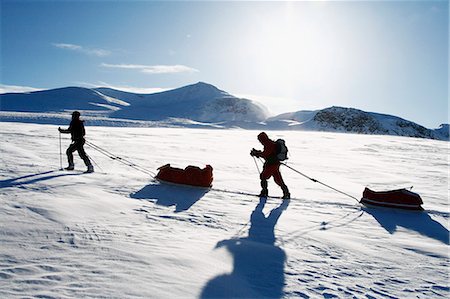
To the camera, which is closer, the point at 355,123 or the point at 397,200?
the point at 397,200

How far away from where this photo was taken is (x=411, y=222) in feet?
18.9

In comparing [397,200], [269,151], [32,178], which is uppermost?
[269,151]

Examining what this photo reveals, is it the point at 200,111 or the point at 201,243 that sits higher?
the point at 200,111

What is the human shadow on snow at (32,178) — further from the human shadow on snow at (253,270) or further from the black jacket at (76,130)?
the human shadow on snow at (253,270)

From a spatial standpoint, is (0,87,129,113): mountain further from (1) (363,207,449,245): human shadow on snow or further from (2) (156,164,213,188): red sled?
(1) (363,207,449,245): human shadow on snow

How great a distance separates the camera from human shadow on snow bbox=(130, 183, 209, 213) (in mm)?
5883

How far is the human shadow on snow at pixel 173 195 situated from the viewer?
5883mm

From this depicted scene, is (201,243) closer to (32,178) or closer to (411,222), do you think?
(411,222)

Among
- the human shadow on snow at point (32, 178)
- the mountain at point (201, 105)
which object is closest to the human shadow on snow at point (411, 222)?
the human shadow on snow at point (32, 178)

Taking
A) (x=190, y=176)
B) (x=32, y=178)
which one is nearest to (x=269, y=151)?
(x=190, y=176)

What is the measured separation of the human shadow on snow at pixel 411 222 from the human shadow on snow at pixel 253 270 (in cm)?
226

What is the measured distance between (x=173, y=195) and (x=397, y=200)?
174 inches

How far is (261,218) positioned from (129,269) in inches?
105

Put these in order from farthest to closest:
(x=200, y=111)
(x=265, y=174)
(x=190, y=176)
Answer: (x=200, y=111) → (x=190, y=176) → (x=265, y=174)
